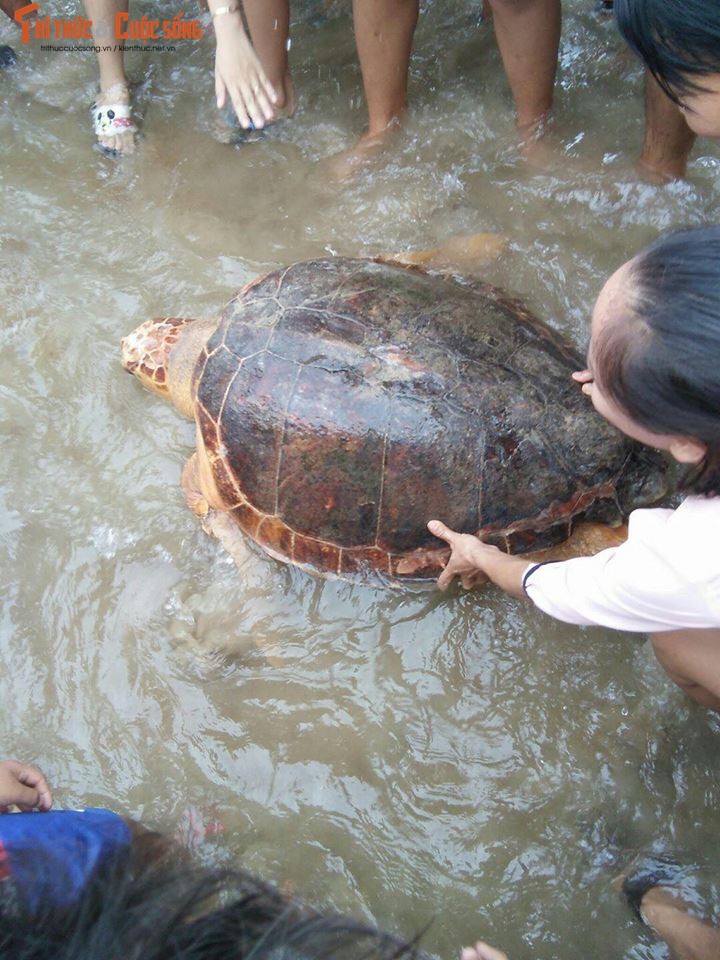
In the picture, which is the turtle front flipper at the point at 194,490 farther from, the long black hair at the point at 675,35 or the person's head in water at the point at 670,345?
the long black hair at the point at 675,35

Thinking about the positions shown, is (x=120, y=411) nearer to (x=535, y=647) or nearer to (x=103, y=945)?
(x=535, y=647)

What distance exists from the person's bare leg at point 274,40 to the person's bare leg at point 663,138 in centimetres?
148

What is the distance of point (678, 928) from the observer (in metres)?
1.64

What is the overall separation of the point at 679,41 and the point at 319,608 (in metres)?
1.70

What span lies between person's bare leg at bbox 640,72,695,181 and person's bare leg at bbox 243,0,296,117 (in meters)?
1.48

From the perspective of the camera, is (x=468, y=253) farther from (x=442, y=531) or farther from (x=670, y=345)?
(x=670, y=345)

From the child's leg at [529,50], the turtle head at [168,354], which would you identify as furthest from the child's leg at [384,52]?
the turtle head at [168,354]

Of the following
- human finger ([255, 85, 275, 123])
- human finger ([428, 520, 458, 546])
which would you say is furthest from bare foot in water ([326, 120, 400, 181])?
human finger ([428, 520, 458, 546])

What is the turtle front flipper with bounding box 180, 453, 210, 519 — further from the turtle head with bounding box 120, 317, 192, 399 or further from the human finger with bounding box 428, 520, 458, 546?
the human finger with bounding box 428, 520, 458, 546

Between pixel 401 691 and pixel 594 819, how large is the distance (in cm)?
61

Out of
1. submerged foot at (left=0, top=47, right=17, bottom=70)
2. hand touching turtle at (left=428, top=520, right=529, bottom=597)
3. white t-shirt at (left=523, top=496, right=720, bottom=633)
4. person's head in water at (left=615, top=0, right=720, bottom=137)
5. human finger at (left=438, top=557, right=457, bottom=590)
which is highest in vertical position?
submerged foot at (left=0, top=47, right=17, bottom=70)

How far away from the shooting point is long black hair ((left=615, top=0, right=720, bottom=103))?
4.58 ft

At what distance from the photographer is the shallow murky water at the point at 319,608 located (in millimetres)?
1866

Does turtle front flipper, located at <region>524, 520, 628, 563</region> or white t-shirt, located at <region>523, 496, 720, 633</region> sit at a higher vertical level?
white t-shirt, located at <region>523, 496, 720, 633</region>
